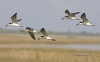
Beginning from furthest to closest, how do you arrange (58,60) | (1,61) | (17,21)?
(58,60) → (1,61) → (17,21)

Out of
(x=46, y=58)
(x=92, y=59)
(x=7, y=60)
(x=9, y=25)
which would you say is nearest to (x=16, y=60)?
(x=7, y=60)

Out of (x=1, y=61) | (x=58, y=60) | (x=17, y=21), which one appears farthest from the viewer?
(x=58, y=60)

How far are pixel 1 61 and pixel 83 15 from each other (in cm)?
682

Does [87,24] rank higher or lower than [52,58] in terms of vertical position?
higher

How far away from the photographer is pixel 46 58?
2247 cm

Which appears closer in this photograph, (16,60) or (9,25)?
(9,25)

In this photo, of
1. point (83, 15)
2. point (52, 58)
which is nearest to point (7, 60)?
point (52, 58)

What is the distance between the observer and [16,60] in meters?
21.2

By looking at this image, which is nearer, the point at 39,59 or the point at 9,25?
the point at 9,25

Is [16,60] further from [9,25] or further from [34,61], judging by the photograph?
[9,25]

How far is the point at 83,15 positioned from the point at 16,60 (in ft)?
21.3

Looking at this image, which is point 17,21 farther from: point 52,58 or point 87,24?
point 52,58

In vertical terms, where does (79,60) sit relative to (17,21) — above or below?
below

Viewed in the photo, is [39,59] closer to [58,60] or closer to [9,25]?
[58,60]
